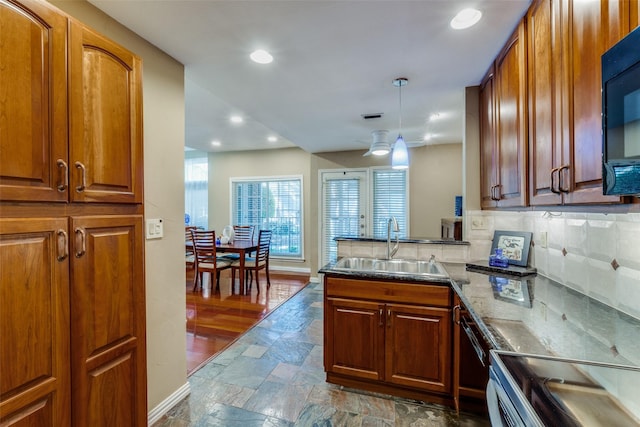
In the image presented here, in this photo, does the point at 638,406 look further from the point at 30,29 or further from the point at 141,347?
the point at 30,29

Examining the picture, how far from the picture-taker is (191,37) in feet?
5.69

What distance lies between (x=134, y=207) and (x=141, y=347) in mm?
665

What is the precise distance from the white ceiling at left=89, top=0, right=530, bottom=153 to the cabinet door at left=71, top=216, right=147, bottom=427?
3.80ft

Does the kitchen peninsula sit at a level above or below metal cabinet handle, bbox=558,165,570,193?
below

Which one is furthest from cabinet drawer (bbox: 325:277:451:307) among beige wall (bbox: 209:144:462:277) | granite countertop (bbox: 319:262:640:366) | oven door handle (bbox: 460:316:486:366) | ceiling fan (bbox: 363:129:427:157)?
beige wall (bbox: 209:144:462:277)

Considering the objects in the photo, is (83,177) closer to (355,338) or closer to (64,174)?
(64,174)

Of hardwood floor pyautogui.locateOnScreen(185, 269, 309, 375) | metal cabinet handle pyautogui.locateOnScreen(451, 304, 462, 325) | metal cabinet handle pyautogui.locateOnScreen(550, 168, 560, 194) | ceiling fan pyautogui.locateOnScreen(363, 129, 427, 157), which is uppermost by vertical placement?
ceiling fan pyautogui.locateOnScreen(363, 129, 427, 157)

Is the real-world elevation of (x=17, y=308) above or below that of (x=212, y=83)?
below

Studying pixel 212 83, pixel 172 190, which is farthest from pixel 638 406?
pixel 212 83

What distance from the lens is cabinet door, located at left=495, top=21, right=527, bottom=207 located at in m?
1.57

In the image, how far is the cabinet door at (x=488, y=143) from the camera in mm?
2049

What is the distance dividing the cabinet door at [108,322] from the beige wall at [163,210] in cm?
47

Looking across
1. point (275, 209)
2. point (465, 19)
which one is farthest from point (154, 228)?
point (275, 209)

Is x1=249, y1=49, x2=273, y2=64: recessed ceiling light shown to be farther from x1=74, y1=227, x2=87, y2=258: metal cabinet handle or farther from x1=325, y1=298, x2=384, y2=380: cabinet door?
x1=325, y1=298, x2=384, y2=380: cabinet door
